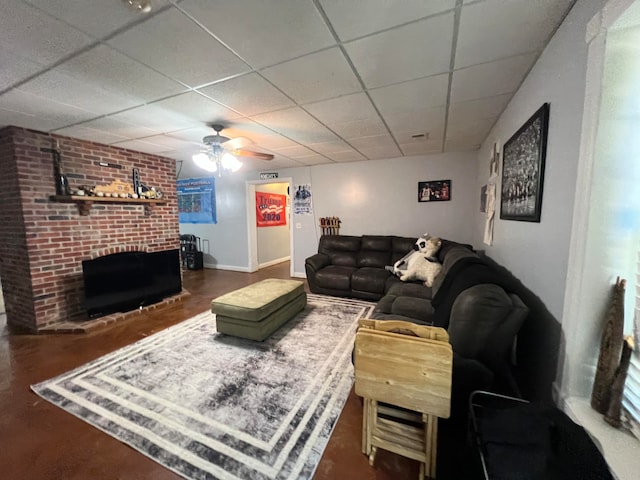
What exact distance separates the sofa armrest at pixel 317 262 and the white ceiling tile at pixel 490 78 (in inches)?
112

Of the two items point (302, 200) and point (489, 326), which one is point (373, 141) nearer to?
point (302, 200)

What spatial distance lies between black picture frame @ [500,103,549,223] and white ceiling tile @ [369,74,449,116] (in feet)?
2.14

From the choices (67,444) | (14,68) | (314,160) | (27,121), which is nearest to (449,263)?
(314,160)

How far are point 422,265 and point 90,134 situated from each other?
434 centimetres

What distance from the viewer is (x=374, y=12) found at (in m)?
1.22

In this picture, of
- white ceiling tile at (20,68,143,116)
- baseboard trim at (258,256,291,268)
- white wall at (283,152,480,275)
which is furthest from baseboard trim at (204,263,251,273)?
white ceiling tile at (20,68,143,116)

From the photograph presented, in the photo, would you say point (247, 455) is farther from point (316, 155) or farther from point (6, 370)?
point (316, 155)

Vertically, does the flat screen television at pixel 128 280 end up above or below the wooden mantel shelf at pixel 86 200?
below

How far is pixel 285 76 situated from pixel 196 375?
2.37 m

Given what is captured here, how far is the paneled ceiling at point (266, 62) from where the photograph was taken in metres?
1.21

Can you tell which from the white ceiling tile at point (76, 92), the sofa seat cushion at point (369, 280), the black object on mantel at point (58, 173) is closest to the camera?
the white ceiling tile at point (76, 92)

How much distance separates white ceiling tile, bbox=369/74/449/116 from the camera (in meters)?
1.92

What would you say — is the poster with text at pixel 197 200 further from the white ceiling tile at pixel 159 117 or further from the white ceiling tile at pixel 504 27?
the white ceiling tile at pixel 504 27

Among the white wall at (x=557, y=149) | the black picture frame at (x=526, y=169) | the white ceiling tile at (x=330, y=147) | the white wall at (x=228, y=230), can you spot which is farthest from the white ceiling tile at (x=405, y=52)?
the white wall at (x=228, y=230)
